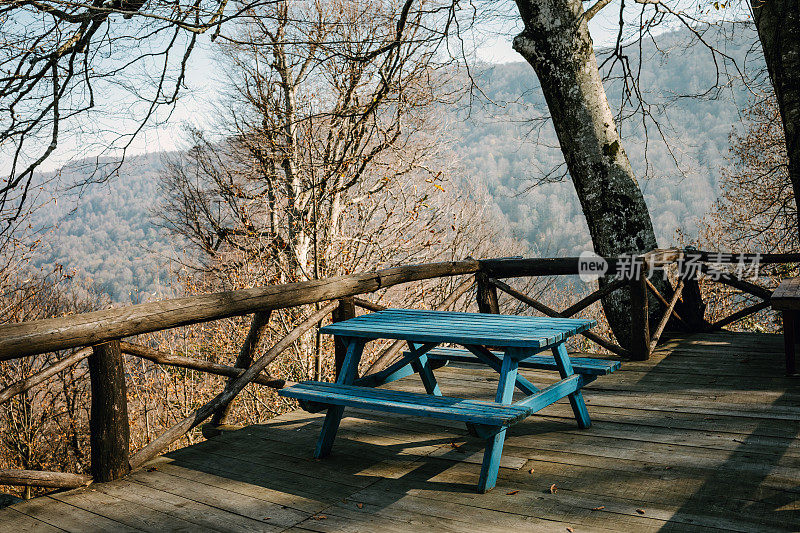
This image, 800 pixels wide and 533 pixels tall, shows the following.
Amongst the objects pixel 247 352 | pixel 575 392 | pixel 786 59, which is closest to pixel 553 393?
pixel 575 392

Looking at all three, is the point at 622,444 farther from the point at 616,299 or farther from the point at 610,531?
the point at 616,299

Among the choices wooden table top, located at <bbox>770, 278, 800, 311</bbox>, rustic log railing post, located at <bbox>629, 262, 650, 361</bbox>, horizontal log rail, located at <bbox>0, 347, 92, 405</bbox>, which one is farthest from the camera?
rustic log railing post, located at <bbox>629, 262, 650, 361</bbox>

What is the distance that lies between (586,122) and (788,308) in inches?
95.3

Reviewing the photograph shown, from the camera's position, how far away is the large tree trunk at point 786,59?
16.2 ft

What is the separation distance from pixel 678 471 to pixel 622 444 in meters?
0.41

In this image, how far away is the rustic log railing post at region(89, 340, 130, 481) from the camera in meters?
2.72

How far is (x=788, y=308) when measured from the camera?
3824 mm

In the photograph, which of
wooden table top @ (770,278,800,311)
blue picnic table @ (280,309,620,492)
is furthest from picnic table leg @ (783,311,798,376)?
blue picnic table @ (280,309,620,492)

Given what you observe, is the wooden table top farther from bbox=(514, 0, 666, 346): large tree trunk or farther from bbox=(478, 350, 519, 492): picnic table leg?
bbox=(478, 350, 519, 492): picnic table leg

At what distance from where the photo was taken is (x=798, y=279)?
469cm

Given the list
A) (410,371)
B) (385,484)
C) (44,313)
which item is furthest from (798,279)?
A: (44,313)

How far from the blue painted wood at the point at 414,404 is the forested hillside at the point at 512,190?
13.1 feet

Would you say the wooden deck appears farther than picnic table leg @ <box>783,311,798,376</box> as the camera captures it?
No

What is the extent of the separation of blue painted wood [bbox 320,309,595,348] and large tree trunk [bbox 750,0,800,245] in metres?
3.40
